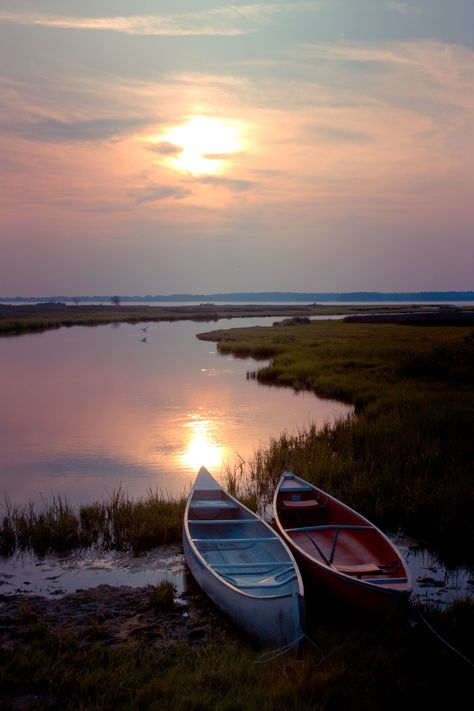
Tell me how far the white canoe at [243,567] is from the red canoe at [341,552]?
0.45 meters

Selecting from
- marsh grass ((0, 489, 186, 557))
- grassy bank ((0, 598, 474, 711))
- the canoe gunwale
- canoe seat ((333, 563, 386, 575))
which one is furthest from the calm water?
grassy bank ((0, 598, 474, 711))

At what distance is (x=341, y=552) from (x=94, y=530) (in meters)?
4.61

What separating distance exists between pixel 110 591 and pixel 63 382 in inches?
1101

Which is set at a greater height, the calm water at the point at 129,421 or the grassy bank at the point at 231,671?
the grassy bank at the point at 231,671

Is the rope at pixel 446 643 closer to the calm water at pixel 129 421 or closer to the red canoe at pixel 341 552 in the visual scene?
the red canoe at pixel 341 552

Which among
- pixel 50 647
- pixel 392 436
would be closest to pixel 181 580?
pixel 50 647

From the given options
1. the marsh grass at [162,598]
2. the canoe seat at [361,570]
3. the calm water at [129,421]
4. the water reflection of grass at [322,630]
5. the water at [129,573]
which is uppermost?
the canoe seat at [361,570]

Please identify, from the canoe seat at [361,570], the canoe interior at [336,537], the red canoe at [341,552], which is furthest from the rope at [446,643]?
the canoe seat at [361,570]

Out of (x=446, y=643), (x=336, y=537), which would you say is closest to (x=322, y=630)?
(x=446, y=643)

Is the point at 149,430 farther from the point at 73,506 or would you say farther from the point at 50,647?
the point at 50,647

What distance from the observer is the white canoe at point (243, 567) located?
661 centimetres

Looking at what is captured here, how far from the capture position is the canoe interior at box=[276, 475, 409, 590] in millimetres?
7797

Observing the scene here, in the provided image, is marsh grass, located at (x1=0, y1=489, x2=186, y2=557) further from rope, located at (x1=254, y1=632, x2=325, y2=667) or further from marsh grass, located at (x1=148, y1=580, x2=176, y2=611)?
rope, located at (x1=254, y1=632, x2=325, y2=667)

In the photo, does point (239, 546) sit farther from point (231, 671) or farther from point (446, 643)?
point (446, 643)
